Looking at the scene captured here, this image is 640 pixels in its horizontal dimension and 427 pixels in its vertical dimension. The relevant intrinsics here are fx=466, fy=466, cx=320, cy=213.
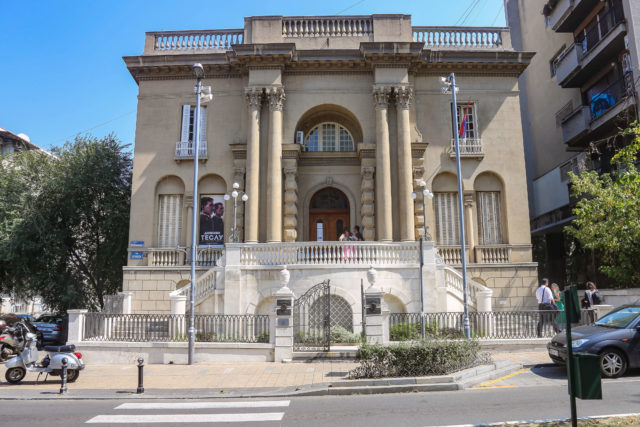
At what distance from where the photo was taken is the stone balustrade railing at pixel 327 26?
25.1 meters

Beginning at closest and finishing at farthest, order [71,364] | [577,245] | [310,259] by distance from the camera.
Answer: [71,364]
[310,259]
[577,245]

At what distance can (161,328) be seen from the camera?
51.4 feet

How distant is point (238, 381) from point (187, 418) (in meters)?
3.43

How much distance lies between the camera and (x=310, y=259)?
19.0 meters

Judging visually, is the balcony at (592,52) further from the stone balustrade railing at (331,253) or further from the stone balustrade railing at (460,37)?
the stone balustrade railing at (331,253)

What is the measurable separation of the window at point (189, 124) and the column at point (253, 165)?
2948 millimetres

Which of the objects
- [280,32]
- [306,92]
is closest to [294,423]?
[306,92]

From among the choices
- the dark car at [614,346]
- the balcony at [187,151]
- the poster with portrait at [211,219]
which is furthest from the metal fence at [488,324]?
the balcony at [187,151]

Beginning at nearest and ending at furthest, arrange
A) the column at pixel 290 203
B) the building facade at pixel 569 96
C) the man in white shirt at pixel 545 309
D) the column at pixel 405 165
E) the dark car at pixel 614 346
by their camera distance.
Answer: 1. the dark car at pixel 614 346
2. the man in white shirt at pixel 545 309
3. the column at pixel 405 165
4. the column at pixel 290 203
5. the building facade at pixel 569 96

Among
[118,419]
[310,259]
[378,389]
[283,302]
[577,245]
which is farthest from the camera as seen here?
[577,245]

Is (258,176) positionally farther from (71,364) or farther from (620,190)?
(620,190)

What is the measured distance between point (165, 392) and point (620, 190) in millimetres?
17249

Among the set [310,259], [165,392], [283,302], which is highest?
[310,259]

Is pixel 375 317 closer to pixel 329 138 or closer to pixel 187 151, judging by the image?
pixel 329 138
